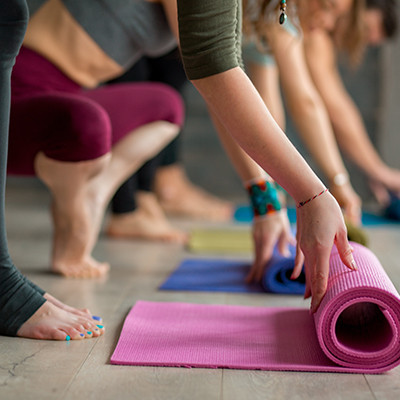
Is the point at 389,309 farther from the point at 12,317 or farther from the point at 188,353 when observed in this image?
the point at 12,317

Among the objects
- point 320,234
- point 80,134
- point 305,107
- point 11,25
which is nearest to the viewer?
point 320,234

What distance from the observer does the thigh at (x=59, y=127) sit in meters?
1.52

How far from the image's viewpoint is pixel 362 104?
3904mm

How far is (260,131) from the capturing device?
102 centimetres

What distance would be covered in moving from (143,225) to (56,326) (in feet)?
4.08

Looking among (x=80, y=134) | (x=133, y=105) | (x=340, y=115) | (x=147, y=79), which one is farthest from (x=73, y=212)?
(x=340, y=115)

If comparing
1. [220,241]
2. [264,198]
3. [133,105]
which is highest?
[133,105]

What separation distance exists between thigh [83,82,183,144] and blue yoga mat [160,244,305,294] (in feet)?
1.56

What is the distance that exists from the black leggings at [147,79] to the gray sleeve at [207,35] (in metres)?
1.39

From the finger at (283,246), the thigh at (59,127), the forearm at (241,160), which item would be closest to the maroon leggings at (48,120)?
the thigh at (59,127)

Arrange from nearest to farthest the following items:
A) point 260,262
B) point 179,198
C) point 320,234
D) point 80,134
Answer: point 320,234
point 80,134
point 260,262
point 179,198

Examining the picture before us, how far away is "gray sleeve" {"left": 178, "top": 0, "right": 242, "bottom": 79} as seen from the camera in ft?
3.26

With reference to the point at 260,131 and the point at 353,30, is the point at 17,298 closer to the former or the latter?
the point at 260,131

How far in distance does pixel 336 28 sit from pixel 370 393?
1.93 metres
